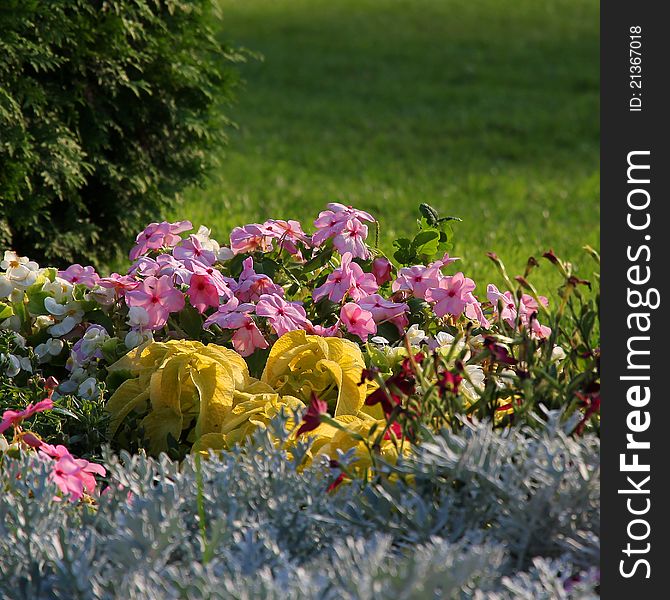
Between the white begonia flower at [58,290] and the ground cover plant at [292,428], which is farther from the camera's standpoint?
the white begonia flower at [58,290]

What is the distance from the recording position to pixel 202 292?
318 centimetres

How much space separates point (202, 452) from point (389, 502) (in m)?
0.83

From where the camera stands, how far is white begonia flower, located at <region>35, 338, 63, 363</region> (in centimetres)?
325

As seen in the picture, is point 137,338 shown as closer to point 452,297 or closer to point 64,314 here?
point 64,314

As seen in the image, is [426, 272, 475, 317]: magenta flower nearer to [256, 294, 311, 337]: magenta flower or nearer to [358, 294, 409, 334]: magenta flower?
[358, 294, 409, 334]: magenta flower

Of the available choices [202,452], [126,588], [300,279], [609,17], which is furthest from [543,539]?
[300,279]

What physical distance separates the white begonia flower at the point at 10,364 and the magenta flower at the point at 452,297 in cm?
138

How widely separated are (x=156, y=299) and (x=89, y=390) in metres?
0.36

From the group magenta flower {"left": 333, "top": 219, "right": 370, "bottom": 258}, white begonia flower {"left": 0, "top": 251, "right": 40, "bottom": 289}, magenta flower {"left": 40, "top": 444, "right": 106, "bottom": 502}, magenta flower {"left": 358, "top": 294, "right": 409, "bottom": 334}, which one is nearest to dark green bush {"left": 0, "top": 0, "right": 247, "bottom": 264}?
white begonia flower {"left": 0, "top": 251, "right": 40, "bottom": 289}

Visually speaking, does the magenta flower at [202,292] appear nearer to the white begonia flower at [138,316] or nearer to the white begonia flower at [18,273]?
the white begonia flower at [138,316]

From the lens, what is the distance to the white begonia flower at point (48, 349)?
325 centimetres

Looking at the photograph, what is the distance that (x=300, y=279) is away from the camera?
139 inches
